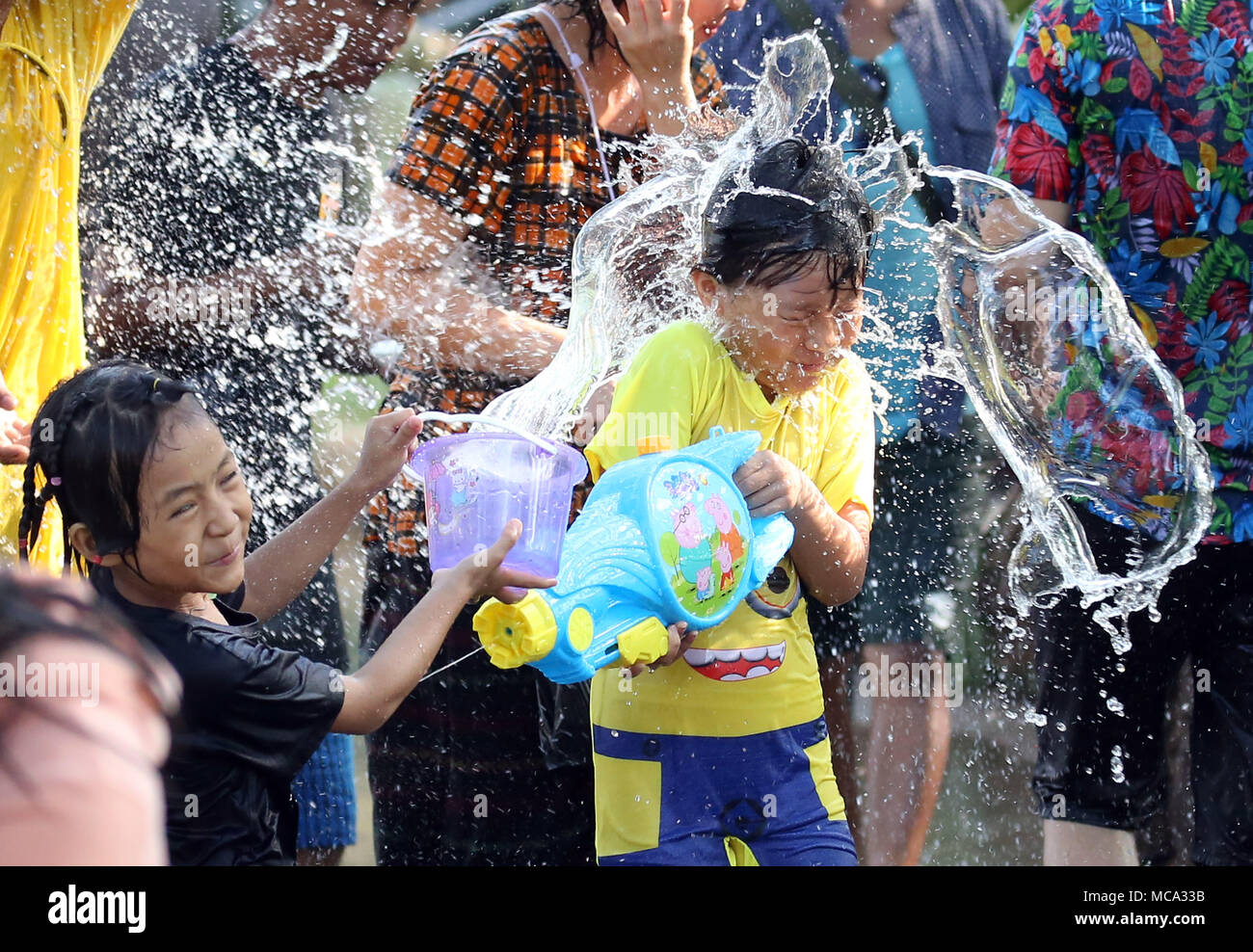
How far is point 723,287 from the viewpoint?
2.55m

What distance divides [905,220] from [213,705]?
1916 millimetres

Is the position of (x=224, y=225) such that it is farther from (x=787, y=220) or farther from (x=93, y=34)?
(x=787, y=220)

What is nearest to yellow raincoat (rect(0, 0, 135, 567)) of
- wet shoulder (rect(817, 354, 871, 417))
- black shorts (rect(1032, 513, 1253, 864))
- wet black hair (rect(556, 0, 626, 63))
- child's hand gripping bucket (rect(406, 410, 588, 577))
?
child's hand gripping bucket (rect(406, 410, 588, 577))

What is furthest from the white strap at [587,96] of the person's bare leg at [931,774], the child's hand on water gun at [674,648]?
the person's bare leg at [931,774]

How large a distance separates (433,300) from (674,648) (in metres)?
0.91

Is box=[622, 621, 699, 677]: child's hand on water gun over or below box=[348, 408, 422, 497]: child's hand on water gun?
below

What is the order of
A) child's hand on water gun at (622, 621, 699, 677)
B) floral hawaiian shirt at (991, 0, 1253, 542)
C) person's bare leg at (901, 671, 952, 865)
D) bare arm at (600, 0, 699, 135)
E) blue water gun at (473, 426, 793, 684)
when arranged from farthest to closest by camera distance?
person's bare leg at (901, 671, 952, 865) → bare arm at (600, 0, 699, 135) → floral hawaiian shirt at (991, 0, 1253, 542) → child's hand on water gun at (622, 621, 699, 677) → blue water gun at (473, 426, 793, 684)

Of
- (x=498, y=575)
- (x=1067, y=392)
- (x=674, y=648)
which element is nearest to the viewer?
(x=498, y=575)

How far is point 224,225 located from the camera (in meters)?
2.96

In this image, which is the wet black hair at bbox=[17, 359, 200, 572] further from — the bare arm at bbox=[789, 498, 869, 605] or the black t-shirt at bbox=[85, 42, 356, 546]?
the bare arm at bbox=[789, 498, 869, 605]

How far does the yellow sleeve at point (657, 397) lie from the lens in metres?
2.47

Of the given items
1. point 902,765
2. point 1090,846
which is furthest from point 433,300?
point 1090,846

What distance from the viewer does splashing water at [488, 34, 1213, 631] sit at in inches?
107

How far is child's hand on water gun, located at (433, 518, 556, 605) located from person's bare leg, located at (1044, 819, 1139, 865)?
1.44m
